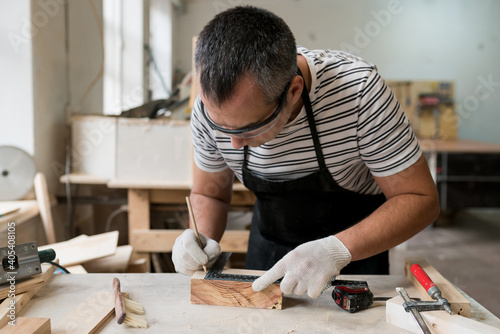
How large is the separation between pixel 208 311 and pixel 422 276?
558 mm

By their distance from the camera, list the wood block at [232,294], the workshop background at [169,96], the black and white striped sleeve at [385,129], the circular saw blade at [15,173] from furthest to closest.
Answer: the workshop background at [169,96] < the circular saw blade at [15,173] < the black and white striped sleeve at [385,129] < the wood block at [232,294]

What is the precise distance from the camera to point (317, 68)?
4.29 feet

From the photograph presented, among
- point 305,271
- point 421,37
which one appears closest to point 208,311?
point 305,271

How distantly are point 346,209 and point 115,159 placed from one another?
1.59 metres

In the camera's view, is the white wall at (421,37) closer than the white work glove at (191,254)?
No

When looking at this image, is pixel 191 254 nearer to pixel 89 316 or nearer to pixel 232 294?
pixel 232 294

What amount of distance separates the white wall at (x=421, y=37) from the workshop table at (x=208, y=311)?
5456 millimetres

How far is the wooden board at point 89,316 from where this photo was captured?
95 cm

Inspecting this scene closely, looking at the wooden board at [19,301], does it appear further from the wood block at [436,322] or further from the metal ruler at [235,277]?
the wood block at [436,322]

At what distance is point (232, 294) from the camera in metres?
1.09

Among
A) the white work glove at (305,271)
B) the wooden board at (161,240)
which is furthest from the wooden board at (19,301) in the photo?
the wooden board at (161,240)

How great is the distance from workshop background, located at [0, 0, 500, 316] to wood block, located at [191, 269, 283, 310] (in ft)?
4.26

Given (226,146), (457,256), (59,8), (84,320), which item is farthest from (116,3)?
(457,256)

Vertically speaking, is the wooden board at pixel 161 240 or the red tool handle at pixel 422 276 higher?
the red tool handle at pixel 422 276
